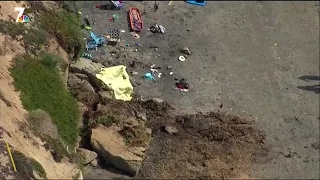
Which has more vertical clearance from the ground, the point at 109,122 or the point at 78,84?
the point at 78,84

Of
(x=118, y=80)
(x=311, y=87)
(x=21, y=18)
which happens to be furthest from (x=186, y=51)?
(x=21, y=18)

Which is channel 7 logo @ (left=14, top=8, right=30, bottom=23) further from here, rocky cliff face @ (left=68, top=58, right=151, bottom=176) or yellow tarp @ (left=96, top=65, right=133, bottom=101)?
yellow tarp @ (left=96, top=65, right=133, bottom=101)

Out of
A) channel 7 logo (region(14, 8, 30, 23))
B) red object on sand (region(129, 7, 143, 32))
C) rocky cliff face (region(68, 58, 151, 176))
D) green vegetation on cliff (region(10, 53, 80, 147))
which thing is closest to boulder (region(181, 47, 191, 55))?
red object on sand (region(129, 7, 143, 32))

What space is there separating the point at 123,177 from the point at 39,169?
3572mm

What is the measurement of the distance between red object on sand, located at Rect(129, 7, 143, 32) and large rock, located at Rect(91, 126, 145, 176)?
22.1 ft

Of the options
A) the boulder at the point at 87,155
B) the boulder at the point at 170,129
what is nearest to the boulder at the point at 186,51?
the boulder at the point at 170,129

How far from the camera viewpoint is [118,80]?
20531 mm

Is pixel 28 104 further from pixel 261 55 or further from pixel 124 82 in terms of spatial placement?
pixel 261 55

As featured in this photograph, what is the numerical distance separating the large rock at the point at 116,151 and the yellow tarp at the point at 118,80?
7.99ft

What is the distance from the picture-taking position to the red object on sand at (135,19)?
76.0ft

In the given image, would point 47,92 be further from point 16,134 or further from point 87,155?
point 16,134

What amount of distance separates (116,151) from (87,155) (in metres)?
1.04

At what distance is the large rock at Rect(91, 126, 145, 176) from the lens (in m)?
17.4

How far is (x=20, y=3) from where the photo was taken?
2120cm
